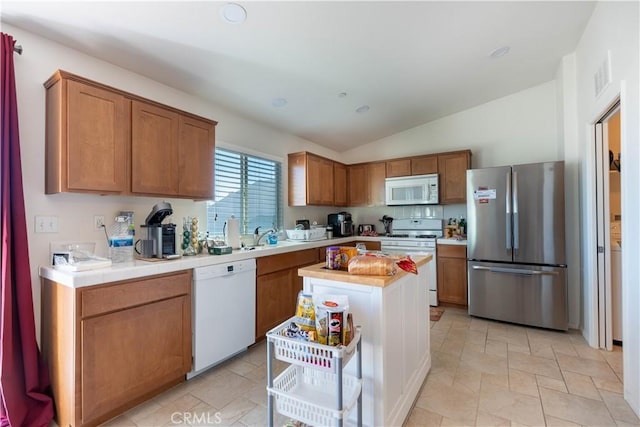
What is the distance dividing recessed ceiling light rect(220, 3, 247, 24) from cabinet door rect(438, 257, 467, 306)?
137 inches

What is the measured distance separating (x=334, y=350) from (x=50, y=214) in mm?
2089

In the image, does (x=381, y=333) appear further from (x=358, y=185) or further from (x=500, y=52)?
(x=358, y=185)

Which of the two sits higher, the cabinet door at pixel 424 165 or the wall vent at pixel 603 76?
the wall vent at pixel 603 76

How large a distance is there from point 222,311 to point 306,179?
2103 mm

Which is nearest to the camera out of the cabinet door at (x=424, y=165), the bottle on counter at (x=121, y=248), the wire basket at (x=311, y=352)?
the wire basket at (x=311, y=352)

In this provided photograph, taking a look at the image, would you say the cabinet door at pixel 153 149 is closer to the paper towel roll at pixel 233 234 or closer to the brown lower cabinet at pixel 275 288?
the paper towel roll at pixel 233 234

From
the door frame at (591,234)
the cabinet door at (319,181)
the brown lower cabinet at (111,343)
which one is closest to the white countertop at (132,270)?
the brown lower cabinet at (111,343)

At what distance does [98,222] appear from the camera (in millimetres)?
2219

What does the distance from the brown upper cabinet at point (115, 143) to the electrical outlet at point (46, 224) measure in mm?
176

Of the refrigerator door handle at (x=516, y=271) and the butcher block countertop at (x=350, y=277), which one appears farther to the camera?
the refrigerator door handle at (x=516, y=271)

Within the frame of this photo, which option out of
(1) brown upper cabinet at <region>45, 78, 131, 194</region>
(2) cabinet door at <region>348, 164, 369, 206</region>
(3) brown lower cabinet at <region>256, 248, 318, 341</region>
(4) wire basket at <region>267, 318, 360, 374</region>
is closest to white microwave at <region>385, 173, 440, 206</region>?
(2) cabinet door at <region>348, 164, 369, 206</region>

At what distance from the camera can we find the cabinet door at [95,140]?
1862 mm

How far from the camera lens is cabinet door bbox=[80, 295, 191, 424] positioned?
1715mm

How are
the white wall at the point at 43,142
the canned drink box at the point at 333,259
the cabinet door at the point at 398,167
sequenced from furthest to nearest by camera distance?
1. the cabinet door at the point at 398,167
2. the white wall at the point at 43,142
3. the canned drink box at the point at 333,259
